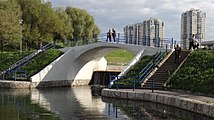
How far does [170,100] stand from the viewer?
18422 millimetres

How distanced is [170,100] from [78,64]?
66.3 ft

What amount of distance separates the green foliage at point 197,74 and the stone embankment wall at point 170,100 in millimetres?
2553

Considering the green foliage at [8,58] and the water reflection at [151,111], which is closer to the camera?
the water reflection at [151,111]

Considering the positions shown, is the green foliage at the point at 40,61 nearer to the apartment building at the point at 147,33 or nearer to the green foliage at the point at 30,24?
the apartment building at the point at 147,33

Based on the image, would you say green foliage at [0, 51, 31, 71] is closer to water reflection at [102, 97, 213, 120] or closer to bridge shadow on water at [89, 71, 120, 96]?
bridge shadow on water at [89, 71, 120, 96]

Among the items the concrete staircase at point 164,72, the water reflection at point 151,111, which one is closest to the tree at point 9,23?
the concrete staircase at point 164,72

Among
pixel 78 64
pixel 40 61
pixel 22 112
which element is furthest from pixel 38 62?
pixel 22 112

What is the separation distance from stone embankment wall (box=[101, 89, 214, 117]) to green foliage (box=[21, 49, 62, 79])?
11.8 m

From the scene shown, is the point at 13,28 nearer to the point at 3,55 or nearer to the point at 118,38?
the point at 3,55

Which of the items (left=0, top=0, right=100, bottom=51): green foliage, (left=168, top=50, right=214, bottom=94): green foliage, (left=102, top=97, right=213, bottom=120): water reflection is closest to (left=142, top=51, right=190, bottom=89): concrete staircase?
(left=168, top=50, right=214, bottom=94): green foliage

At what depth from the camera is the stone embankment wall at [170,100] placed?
15397 millimetres

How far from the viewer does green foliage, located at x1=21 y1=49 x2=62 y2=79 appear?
3350 centimetres

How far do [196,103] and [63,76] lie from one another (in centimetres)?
2116

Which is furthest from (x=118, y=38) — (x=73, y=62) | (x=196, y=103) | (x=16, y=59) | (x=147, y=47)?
(x=196, y=103)
